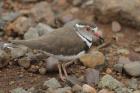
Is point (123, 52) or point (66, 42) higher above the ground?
point (66, 42)

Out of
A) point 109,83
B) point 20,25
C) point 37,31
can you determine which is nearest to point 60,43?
point 109,83

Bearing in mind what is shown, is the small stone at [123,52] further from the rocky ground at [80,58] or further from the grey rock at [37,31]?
the grey rock at [37,31]

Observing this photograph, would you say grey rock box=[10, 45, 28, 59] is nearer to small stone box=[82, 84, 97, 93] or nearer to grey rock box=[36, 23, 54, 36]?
grey rock box=[36, 23, 54, 36]

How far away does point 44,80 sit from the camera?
717 centimetres

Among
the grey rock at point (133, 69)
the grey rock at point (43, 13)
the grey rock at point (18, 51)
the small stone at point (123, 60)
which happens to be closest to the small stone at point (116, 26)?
the small stone at point (123, 60)

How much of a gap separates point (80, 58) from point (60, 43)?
27.3 inches

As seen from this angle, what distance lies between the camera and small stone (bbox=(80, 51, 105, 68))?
7508mm

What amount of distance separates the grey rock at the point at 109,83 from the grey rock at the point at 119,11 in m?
1.68

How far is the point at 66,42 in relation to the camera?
706 cm

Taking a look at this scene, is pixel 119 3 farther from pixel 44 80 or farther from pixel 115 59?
pixel 44 80

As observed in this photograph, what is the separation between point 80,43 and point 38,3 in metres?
2.44

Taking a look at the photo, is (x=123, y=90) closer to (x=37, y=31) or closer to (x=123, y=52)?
(x=123, y=52)

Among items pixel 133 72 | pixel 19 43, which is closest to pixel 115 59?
pixel 133 72

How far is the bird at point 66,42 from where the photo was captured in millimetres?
6926
